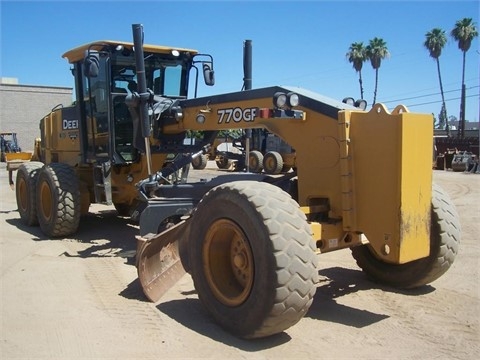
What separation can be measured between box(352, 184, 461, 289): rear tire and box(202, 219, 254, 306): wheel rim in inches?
69.1

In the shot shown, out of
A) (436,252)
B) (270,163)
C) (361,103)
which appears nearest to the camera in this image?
(436,252)

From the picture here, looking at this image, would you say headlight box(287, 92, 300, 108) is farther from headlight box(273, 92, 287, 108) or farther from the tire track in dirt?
the tire track in dirt

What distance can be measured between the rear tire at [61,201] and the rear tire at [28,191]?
2.54ft

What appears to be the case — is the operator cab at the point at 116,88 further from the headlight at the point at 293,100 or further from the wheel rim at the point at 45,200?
the headlight at the point at 293,100

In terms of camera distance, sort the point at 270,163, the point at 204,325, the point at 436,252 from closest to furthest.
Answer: the point at 204,325 < the point at 436,252 < the point at 270,163

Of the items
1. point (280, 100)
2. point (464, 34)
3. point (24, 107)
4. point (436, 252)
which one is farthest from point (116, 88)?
point (464, 34)

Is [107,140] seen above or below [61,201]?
above

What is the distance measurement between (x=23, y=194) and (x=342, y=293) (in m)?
6.77

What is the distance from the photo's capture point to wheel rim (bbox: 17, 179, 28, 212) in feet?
30.0

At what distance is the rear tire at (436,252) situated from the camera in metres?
4.53

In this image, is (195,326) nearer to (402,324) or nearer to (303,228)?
(303,228)

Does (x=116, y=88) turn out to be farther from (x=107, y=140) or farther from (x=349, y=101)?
(x=349, y=101)

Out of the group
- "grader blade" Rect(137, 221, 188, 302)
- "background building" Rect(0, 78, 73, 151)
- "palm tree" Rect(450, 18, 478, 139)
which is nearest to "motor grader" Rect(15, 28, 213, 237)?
"grader blade" Rect(137, 221, 188, 302)

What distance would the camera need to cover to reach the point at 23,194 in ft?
30.8
